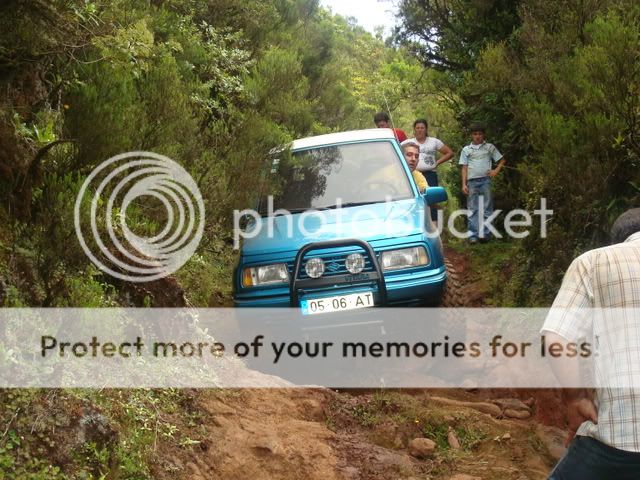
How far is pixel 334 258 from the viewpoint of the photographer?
6496 mm

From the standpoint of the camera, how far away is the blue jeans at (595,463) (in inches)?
111

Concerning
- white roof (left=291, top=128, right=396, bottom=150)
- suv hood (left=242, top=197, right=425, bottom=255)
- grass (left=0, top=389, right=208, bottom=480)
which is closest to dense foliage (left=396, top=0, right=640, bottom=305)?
suv hood (left=242, top=197, right=425, bottom=255)

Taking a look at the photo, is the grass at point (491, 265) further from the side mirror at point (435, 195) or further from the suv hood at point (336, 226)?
the suv hood at point (336, 226)

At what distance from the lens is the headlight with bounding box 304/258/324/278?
6.50 meters

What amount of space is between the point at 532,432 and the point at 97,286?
3258 mm

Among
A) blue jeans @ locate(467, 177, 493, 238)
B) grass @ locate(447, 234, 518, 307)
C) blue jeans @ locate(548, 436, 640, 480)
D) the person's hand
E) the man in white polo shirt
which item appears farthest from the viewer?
blue jeans @ locate(467, 177, 493, 238)

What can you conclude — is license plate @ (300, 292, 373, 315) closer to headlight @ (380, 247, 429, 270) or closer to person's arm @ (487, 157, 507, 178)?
headlight @ (380, 247, 429, 270)

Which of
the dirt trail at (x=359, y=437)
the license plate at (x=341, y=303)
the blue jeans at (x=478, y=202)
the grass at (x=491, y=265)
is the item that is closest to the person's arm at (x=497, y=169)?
the blue jeans at (x=478, y=202)

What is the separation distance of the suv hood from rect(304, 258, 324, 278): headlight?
218 mm

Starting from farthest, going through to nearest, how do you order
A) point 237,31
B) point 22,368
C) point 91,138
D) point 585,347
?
point 237,31 → point 91,138 → point 22,368 → point 585,347

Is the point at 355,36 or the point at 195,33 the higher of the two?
the point at 355,36

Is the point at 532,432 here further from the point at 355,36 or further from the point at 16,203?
the point at 355,36

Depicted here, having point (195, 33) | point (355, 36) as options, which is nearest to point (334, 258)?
point (195, 33)

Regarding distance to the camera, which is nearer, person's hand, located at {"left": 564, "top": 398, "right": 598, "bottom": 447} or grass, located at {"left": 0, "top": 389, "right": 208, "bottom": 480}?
person's hand, located at {"left": 564, "top": 398, "right": 598, "bottom": 447}
